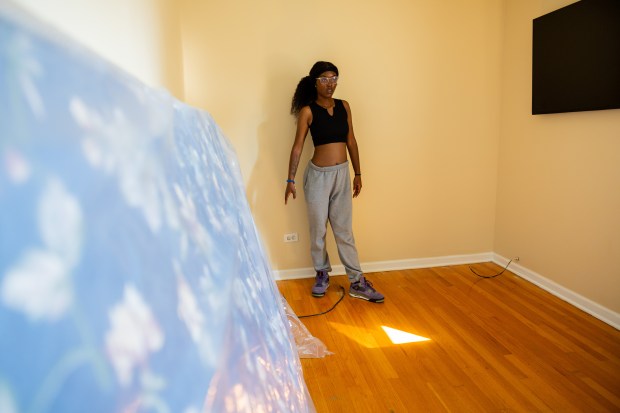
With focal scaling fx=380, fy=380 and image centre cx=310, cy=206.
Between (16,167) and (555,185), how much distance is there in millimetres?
3170

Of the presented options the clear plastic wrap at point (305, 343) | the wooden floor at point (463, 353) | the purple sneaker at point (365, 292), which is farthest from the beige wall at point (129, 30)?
the purple sneaker at point (365, 292)

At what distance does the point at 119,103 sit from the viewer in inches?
18.5

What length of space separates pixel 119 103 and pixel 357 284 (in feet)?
8.30

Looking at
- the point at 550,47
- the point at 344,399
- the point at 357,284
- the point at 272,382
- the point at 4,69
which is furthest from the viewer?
the point at 357,284

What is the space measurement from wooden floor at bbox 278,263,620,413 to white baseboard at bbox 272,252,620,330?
0.07 metres

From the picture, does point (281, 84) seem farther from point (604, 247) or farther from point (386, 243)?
point (604, 247)

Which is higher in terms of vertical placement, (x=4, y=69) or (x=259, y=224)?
(x=4, y=69)

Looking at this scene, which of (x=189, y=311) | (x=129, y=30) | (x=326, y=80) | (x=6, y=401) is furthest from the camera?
(x=326, y=80)

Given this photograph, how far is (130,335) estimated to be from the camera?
0.35 metres

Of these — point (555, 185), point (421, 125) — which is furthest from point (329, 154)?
point (555, 185)

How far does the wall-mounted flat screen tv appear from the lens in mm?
2186

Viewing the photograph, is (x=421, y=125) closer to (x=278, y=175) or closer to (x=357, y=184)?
(x=357, y=184)

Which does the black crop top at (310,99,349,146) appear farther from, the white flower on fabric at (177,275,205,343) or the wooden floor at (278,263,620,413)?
the white flower on fabric at (177,275,205,343)

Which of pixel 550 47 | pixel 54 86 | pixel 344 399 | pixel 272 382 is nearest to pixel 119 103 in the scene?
pixel 54 86
